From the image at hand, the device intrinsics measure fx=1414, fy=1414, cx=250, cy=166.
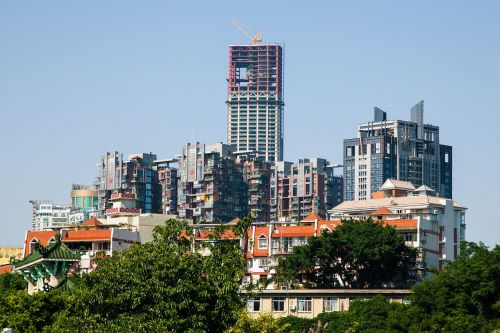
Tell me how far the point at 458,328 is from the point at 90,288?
1171 inches

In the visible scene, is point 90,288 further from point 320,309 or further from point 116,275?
point 320,309

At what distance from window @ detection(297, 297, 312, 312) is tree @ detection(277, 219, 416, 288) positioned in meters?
13.2

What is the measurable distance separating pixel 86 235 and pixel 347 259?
37.1 m

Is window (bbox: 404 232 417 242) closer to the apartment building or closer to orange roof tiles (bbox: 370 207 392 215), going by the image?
the apartment building

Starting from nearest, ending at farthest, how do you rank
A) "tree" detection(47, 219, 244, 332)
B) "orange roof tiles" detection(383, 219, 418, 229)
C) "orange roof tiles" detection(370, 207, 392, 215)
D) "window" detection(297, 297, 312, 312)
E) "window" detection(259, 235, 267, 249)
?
"tree" detection(47, 219, 244, 332)
"window" detection(297, 297, 312, 312)
"orange roof tiles" detection(383, 219, 418, 229)
"window" detection(259, 235, 267, 249)
"orange roof tiles" detection(370, 207, 392, 215)

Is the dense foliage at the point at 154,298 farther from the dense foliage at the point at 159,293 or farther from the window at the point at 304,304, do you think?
the window at the point at 304,304

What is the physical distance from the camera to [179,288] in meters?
69.5

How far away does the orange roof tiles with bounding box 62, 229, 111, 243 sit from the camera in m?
165

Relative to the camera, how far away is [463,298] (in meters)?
96.3

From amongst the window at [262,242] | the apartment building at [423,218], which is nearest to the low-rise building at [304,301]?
the apartment building at [423,218]

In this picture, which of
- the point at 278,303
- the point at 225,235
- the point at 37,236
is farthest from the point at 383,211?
the point at 278,303

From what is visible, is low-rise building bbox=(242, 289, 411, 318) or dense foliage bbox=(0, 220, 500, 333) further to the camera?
low-rise building bbox=(242, 289, 411, 318)

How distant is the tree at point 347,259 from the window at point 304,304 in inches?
520

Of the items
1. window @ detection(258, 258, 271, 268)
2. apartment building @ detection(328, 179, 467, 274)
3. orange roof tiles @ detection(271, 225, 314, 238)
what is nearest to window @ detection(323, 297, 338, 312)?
apartment building @ detection(328, 179, 467, 274)
